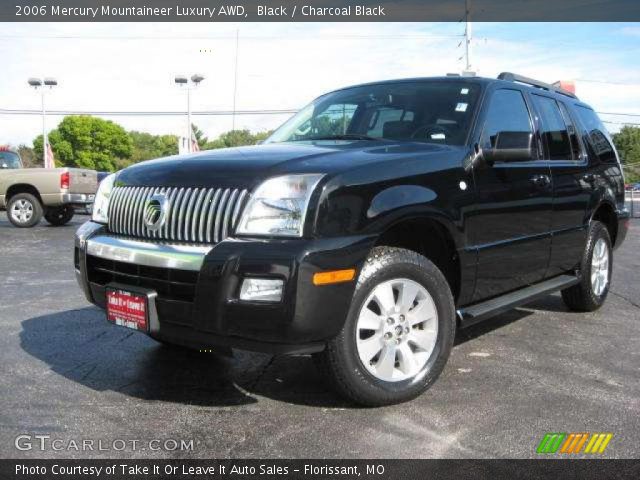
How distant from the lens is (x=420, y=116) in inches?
167

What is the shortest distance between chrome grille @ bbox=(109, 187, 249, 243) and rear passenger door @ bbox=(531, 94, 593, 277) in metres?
2.63

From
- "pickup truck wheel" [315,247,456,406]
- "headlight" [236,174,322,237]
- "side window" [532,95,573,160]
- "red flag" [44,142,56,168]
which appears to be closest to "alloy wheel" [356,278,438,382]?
"pickup truck wheel" [315,247,456,406]

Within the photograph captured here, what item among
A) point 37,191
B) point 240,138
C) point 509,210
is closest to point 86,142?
point 240,138

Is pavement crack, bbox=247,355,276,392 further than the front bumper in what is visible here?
Yes

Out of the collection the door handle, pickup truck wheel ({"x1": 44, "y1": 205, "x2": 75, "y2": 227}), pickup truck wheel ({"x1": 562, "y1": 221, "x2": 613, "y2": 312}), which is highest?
the door handle

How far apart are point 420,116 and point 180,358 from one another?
223cm

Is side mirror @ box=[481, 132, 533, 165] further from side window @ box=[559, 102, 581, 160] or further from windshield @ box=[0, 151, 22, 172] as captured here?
windshield @ box=[0, 151, 22, 172]

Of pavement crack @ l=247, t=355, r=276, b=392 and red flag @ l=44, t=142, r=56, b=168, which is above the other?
red flag @ l=44, t=142, r=56, b=168

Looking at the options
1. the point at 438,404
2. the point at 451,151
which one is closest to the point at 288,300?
the point at 438,404

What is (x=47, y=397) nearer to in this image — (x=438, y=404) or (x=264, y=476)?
(x=264, y=476)

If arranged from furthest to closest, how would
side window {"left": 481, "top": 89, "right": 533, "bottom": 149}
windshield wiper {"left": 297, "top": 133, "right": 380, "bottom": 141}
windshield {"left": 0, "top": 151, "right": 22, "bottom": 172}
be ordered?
windshield {"left": 0, "top": 151, "right": 22, "bottom": 172} < windshield wiper {"left": 297, "top": 133, "right": 380, "bottom": 141} < side window {"left": 481, "top": 89, "right": 533, "bottom": 149}

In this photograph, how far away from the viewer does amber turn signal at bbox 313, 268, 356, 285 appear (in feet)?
9.66

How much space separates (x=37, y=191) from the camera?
15.2 meters
